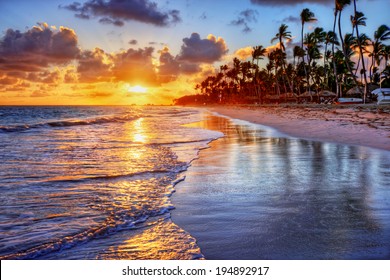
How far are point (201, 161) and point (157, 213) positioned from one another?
4577 millimetres

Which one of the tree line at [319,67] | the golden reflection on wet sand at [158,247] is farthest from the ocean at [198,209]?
the tree line at [319,67]

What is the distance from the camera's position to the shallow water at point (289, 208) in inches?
131

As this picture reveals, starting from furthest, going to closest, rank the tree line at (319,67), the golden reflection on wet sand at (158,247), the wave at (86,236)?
1. the tree line at (319,67)
2. the wave at (86,236)
3. the golden reflection on wet sand at (158,247)

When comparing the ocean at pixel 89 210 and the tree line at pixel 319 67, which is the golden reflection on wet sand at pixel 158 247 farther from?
the tree line at pixel 319 67

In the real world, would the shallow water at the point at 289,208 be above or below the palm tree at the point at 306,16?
below

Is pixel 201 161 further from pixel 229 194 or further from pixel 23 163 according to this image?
pixel 23 163

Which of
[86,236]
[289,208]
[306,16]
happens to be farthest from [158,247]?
[306,16]

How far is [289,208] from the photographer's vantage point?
4.62 metres

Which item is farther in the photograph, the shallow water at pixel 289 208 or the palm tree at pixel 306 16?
the palm tree at pixel 306 16

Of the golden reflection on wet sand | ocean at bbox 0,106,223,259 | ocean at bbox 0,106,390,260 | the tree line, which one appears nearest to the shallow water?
ocean at bbox 0,106,390,260

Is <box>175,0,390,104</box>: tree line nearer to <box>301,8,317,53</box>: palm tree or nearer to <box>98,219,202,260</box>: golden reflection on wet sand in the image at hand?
<box>301,8,317,53</box>: palm tree

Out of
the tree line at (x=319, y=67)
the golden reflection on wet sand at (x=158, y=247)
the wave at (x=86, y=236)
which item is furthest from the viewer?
the tree line at (x=319, y=67)

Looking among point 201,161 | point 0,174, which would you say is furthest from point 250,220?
point 0,174
